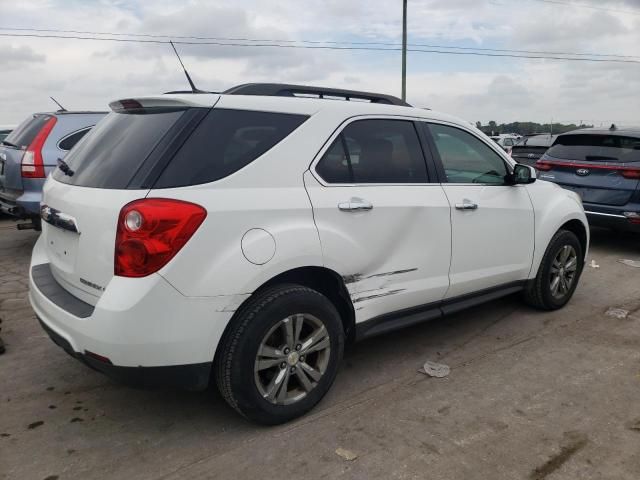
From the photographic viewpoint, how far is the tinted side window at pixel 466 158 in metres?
3.82

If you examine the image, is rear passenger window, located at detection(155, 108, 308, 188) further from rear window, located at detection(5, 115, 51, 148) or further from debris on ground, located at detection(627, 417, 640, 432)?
rear window, located at detection(5, 115, 51, 148)

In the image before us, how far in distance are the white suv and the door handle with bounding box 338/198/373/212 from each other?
14 mm

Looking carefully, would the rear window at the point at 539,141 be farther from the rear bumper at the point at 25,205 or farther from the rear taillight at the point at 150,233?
the rear taillight at the point at 150,233

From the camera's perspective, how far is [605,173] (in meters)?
6.95

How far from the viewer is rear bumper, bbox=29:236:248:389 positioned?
8.07 ft

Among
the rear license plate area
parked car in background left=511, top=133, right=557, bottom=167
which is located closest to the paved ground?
the rear license plate area

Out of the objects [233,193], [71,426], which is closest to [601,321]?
[233,193]

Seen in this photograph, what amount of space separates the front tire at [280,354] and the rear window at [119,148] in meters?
0.90

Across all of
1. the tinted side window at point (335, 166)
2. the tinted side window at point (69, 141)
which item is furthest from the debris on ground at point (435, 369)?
the tinted side window at point (69, 141)

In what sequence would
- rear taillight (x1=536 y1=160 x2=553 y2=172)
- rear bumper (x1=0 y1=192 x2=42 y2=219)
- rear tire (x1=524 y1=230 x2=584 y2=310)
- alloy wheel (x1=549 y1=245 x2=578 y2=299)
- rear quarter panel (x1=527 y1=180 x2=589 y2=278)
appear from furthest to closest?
1. rear taillight (x1=536 y1=160 x2=553 y2=172)
2. rear bumper (x1=0 y1=192 x2=42 y2=219)
3. alloy wheel (x1=549 y1=245 x2=578 y2=299)
4. rear tire (x1=524 y1=230 x2=584 y2=310)
5. rear quarter panel (x1=527 y1=180 x2=589 y2=278)

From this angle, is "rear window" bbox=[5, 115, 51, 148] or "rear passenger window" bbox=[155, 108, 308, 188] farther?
"rear window" bbox=[5, 115, 51, 148]

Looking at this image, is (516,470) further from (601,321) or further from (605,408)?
(601,321)

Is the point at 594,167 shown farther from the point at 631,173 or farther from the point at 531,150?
the point at 531,150

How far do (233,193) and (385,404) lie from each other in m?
1.53
